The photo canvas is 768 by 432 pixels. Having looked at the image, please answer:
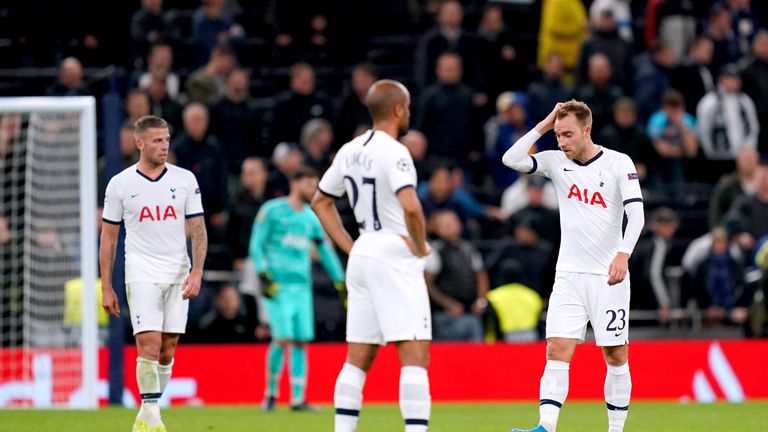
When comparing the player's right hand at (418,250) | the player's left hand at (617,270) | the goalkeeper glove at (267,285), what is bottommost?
the goalkeeper glove at (267,285)

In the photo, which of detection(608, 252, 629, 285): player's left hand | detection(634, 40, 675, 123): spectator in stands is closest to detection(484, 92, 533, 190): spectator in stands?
detection(634, 40, 675, 123): spectator in stands

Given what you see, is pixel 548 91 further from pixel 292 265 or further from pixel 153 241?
pixel 153 241

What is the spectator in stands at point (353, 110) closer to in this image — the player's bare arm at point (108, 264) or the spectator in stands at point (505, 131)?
the spectator in stands at point (505, 131)

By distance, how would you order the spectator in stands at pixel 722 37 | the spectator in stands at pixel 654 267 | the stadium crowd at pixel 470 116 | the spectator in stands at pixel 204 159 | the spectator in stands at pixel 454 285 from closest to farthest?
1. the spectator in stands at pixel 454 285
2. the stadium crowd at pixel 470 116
3. the spectator in stands at pixel 204 159
4. the spectator in stands at pixel 654 267
5. the spectator in stands at pixel 722 37

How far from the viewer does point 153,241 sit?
11.1 meters

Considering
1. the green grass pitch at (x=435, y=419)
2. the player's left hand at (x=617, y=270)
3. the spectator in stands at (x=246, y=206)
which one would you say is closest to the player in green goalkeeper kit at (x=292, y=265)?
the green grass pitch at (x=435, y=419)

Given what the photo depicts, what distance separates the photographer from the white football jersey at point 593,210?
10141 mm

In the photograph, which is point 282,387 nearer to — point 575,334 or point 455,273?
point 455,273

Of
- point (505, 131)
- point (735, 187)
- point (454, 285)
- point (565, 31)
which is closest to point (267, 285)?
point (454, 285)

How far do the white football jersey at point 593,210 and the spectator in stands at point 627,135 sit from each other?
29.5 ft

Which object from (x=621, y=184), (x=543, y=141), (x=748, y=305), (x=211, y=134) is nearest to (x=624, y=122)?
(x=543, y=141)

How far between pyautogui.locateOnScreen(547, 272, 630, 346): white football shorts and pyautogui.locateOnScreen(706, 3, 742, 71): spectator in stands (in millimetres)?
12830

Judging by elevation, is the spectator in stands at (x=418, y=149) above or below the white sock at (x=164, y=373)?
above

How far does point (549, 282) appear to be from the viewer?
61.0 ft
